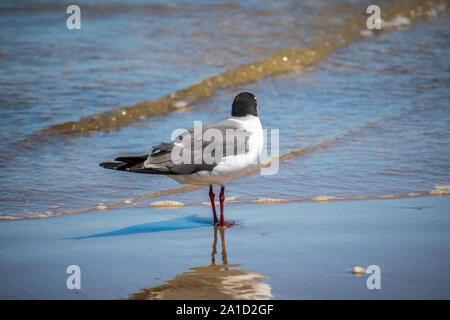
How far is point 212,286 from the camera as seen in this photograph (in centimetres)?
378

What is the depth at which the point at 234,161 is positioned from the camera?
4.88m

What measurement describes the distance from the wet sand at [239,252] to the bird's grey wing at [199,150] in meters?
0.49

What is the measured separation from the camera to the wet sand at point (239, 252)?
146 inches

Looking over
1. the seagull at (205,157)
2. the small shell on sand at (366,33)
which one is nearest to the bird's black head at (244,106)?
the seagull at (205,157)

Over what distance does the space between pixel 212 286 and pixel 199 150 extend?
1.36 m

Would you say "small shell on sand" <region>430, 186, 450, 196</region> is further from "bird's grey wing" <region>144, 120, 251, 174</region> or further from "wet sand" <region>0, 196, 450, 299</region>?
"bird's grey wing" <region>144, 120, 251, 174</region>

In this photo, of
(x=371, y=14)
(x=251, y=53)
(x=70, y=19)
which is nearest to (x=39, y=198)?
(x=251, y=53)

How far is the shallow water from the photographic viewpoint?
19.3ft

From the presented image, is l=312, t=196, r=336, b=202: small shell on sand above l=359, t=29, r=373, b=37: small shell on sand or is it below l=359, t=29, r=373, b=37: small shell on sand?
below

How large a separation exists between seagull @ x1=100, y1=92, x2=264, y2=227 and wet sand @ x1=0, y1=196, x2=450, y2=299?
15.6 inches

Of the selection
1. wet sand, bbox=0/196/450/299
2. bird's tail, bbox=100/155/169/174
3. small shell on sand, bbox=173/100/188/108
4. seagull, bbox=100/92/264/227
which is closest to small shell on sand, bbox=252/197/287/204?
wet sand, bbox=0/196/450/299

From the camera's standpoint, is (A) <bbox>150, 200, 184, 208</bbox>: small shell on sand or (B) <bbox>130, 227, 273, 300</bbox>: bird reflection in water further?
(A) <bbox>150, 200, 184, 208</bbox>: small shell on sand

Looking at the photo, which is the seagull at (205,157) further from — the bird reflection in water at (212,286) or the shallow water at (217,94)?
the bird reflection in water at (212,286)
